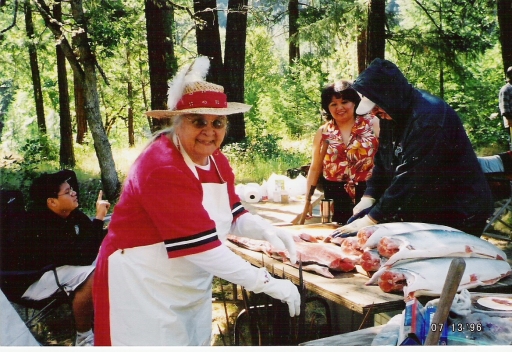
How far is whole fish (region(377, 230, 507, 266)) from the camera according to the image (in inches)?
86.2

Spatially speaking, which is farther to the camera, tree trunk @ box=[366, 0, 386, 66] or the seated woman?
tree trunk @ box=[366, 0, 386, 66]

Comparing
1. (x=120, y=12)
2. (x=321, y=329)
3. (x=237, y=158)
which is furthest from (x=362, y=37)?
(x=321, y=329)

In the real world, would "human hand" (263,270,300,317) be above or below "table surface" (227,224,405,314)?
above

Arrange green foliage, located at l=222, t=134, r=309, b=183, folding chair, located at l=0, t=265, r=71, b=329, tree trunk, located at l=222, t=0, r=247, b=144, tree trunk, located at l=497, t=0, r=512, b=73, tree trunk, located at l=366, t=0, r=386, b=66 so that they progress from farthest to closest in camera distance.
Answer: tree trunk, located at l=222, t=0, r=247, b=144 < tree trunk, located at l=366, t=0, r=386, b=66 < green foliage, located at l=222, t=134, r=309, b=183 < tree trunk, located at l=497, t=0, r=512, b=73 < folding chair, located at l=0, t=265, r=71, b=329

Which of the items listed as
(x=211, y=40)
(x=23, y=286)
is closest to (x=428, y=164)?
(x=23, y=286)

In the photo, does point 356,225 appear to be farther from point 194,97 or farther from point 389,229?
point 194,97

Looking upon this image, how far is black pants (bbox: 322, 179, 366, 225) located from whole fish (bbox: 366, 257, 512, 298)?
140 cm

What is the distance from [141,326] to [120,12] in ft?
18.7

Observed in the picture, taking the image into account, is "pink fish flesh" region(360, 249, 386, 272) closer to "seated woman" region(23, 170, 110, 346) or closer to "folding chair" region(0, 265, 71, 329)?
"seated woman" region(23, 170, 110, 346)

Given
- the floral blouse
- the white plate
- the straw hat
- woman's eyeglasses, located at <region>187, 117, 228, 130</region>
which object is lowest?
the white plate

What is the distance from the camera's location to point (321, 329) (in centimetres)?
330

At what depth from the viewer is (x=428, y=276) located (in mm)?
2080

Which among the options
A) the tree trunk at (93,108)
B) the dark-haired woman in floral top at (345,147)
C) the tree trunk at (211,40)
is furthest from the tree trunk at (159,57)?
the dark-haired woman in floral top at (345,147)

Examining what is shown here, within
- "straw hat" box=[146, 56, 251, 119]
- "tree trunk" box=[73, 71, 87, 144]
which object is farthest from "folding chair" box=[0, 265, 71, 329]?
"tree trunk" box=[73, 71, 87, 144]
